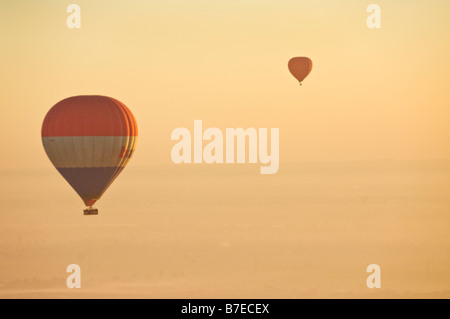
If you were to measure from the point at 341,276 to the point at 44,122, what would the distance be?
7775 centimetres

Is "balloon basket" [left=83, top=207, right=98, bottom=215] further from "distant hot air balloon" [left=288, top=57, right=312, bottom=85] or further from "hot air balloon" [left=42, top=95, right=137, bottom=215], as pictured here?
"distant hot air balloon" [left=288, top=57, right=312, bottom=85]

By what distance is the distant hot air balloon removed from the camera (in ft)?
142

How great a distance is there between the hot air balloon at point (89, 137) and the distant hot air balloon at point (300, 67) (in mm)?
9104

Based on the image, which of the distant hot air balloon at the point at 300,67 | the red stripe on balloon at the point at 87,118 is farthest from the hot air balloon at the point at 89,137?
the distant hot air balloon at the point at 300,67

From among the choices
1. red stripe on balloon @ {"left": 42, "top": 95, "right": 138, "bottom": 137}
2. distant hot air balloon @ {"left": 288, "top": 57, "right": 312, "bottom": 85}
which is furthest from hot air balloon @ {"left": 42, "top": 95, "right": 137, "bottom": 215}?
distant hot air balloon @ {"left": 288, "top": 57, "right": 312, "bottom": 85}

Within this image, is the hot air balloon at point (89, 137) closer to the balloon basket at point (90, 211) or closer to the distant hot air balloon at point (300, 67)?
the balloon basket at point (90, 211)

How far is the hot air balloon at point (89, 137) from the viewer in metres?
37.3

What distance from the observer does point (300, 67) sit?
4347 cm

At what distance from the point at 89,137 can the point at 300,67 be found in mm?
11406

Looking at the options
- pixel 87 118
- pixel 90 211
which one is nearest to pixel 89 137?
pixel 87 118

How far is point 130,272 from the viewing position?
10919 centimetres

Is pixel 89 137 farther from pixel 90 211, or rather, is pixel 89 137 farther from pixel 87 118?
pixel 90 211

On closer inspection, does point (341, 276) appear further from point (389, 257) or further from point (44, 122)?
point (44, 122)

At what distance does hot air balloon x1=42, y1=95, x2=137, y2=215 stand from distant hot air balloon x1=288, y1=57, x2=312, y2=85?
29.9 feet
